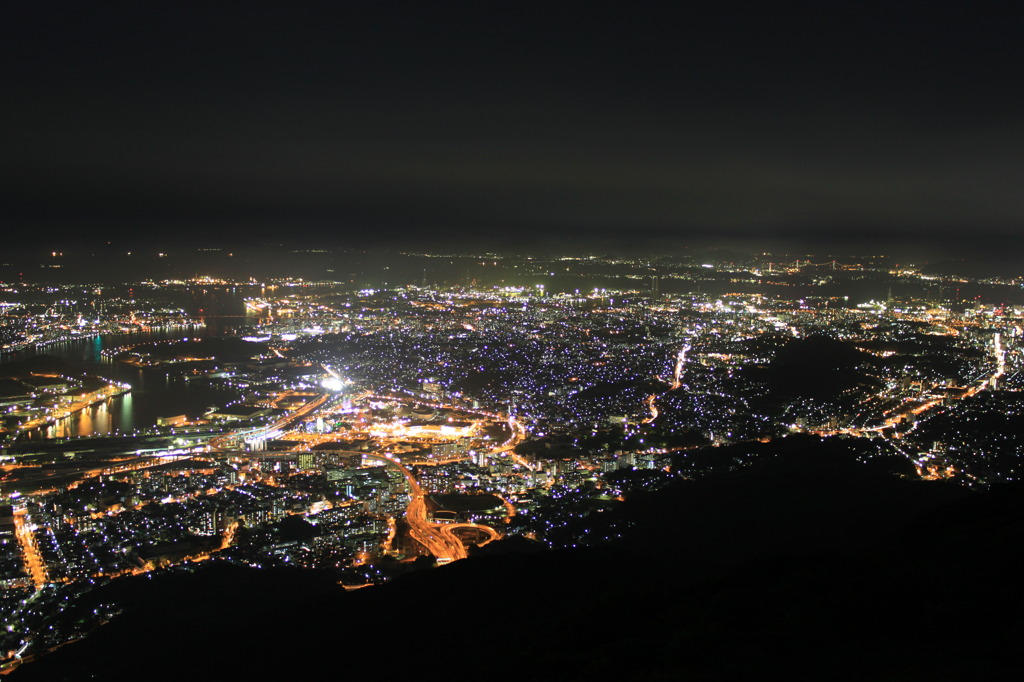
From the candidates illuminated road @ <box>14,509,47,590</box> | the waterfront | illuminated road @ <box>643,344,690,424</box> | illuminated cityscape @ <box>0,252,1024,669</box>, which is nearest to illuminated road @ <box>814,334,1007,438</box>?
illuminated cityscape @ <box>0,252,1024,669</box>

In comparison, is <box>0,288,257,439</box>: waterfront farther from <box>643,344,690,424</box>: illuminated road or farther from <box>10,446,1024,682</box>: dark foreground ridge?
<box>643,344,690,424</box>: illuminated road

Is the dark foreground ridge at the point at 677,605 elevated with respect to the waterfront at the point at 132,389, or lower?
elevated

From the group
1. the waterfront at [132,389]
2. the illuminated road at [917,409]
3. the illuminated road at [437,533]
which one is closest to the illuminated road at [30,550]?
the illuminated road at [437,533]

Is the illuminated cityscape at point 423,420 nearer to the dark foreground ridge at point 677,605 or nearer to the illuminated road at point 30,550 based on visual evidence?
the illuminated road at point 30,550

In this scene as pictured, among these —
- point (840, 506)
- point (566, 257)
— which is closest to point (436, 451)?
point (840, 506)

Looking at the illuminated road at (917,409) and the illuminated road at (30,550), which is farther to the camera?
the illuminated road at (917,409)

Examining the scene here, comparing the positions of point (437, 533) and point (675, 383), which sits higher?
point (675, 383)

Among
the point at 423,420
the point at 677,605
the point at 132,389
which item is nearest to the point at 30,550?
the point at 423,420

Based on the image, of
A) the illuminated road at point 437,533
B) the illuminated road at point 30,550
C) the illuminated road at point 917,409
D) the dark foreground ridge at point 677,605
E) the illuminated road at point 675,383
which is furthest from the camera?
the illuminated road at point 675,383

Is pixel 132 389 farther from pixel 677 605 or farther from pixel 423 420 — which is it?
pixel 677 605
